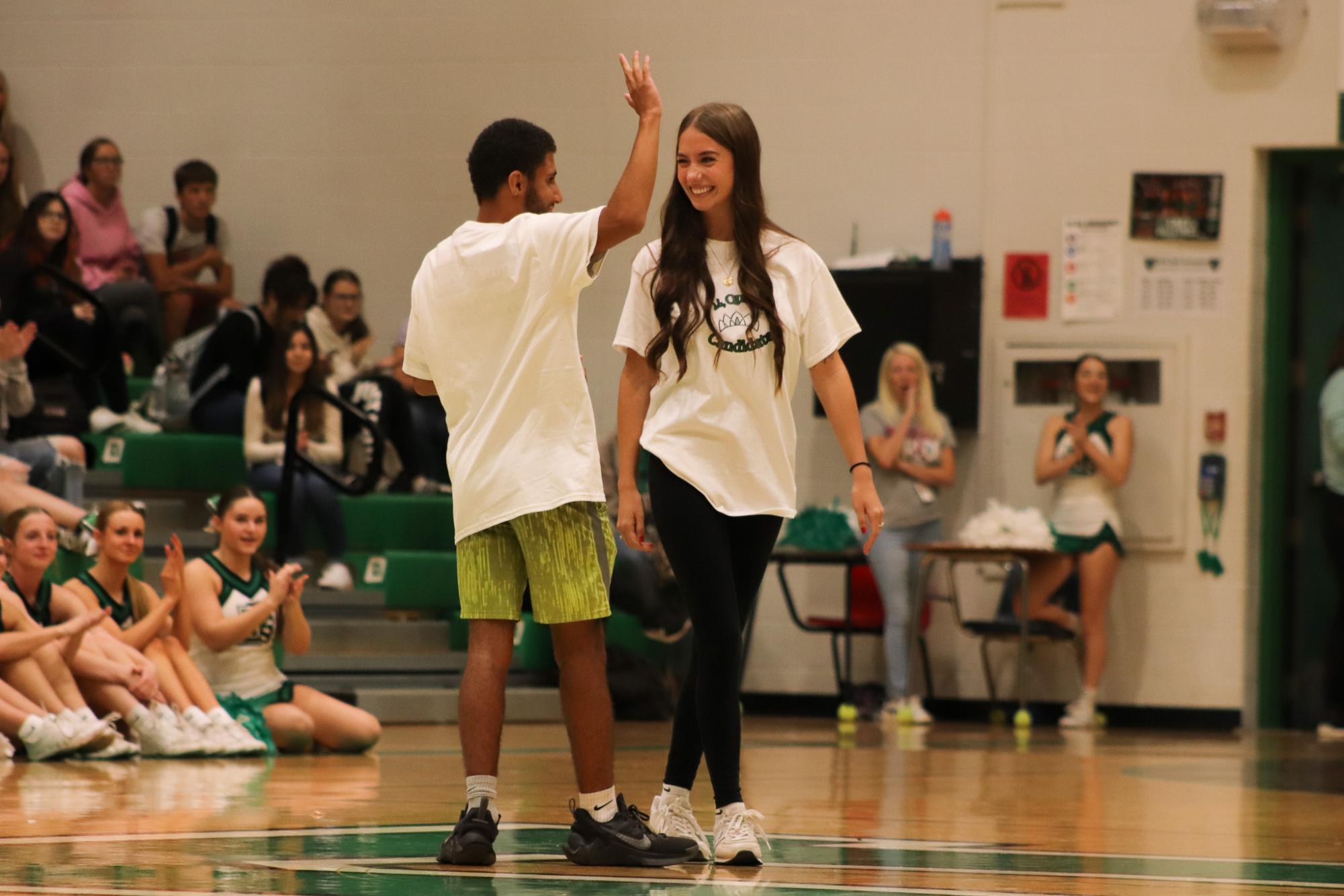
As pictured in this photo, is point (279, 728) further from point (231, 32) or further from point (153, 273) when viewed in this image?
point (231, 32)

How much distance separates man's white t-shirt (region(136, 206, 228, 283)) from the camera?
10.2 meters

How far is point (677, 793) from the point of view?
144 inches

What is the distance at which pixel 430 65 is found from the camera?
1054cm

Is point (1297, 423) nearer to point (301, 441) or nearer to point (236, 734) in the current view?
point (301, 441)

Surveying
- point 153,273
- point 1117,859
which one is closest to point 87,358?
point 153,273

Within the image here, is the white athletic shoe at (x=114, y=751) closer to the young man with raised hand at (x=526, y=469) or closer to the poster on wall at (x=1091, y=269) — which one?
the young man with raised hand at (x=526, y=469)

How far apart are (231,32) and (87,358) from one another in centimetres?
301

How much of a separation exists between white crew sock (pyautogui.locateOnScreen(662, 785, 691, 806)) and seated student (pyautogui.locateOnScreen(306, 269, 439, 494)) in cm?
560

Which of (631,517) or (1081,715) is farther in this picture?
(1081,715)

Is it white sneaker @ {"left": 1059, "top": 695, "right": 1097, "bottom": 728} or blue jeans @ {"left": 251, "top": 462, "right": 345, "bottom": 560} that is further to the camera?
white sneaker @ {"left": 1059, "top": 695, "right": 1097, "bottom": 728}

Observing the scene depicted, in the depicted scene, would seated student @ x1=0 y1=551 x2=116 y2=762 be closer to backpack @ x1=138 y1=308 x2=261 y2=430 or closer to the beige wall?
backpack @ x1=138 y1=308 x2=261 y2=430

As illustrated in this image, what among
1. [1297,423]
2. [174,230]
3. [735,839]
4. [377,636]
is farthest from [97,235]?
[735,839]

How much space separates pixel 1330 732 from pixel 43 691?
5912mm

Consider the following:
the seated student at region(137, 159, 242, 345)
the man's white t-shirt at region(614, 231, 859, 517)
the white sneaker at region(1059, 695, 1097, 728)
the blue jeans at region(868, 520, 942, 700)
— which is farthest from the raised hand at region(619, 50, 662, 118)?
the seated student at region(137, 159, 242, 345)
